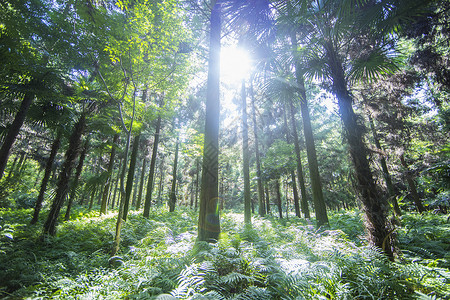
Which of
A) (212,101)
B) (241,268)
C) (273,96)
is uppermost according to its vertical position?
(273,96)

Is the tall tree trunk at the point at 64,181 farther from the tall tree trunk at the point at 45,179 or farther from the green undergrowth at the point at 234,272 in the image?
the tall tree trunk at the point at 45,179

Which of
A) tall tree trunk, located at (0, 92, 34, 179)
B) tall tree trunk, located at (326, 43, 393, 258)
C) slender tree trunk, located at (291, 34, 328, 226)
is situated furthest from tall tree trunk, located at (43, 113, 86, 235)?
tall tree trunk, located at (326, 43, 393, 258)

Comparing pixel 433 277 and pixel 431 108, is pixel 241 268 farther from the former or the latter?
pixel 431 108

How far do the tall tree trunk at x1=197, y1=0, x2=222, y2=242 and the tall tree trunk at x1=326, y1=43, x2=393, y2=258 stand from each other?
134 inches

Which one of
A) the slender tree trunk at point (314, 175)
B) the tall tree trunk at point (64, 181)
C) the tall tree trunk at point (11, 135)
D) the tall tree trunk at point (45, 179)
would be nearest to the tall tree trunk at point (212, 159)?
the slender tree trunk at point (314, 175)

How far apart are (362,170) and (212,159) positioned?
12.4 feet

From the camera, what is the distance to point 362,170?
163 inches

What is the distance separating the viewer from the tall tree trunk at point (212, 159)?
16.8 feet

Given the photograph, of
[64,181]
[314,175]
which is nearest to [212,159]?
[314,175]

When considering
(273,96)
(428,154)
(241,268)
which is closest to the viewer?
(241,268)

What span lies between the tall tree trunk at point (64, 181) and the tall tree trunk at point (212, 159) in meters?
5.21

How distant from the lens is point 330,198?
19281 millimetres

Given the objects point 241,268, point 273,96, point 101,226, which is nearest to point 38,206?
point 101,226

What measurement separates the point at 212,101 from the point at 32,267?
20.3 ft
